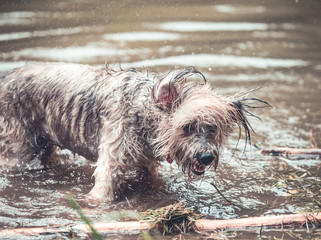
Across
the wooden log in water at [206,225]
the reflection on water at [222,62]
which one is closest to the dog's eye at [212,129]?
the wooden log in water at [206,225]

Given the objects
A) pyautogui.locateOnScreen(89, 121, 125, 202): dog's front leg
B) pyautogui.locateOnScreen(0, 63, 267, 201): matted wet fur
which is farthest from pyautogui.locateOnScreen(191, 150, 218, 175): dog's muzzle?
pyautogui.locateOnScreen(89, 121, 125, 202): dog's front leg

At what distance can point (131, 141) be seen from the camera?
203 inches

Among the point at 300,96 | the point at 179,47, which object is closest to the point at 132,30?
the point at 179,47

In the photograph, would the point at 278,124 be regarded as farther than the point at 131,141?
Yes

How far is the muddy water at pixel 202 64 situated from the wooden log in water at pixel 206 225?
0.16m

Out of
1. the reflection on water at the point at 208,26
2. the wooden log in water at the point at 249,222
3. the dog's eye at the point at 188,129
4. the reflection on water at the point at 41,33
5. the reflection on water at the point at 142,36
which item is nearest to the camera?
the wooden log in water at the point at 249,222

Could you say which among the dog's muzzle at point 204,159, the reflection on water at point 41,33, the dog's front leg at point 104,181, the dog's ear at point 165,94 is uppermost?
the dog's ear at point 165,94

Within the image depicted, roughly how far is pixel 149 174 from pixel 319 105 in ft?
15.2

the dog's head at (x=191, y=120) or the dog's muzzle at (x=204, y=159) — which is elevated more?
the dog's head at (x=191, y=120)

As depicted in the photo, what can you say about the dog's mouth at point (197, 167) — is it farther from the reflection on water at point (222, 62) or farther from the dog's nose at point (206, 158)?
the reflection on water at point (222, 62)

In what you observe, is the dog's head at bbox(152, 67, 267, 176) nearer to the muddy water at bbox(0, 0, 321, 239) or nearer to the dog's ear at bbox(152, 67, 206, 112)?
the dog's ear at bbox(152, 67, 206, 112)

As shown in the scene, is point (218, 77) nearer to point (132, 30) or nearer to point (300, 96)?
point (300, 96)

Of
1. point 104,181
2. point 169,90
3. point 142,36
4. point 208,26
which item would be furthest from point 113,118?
point 208,26

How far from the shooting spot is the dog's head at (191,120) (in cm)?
478
